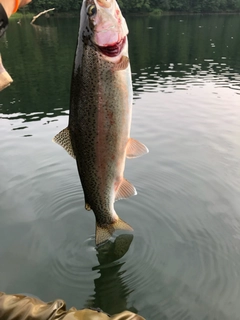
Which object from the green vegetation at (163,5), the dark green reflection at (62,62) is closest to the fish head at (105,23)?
the dark green reflection at (62,62)

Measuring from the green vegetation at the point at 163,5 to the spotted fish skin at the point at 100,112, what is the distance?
68.9 metres

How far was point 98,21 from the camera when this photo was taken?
2.34m

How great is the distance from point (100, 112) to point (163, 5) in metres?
84.0

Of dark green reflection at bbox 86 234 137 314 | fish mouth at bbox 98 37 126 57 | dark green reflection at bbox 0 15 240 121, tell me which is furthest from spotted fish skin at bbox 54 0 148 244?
dark green reflection at bbox 0 15 240 121

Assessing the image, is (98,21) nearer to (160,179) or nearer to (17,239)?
(17,239)

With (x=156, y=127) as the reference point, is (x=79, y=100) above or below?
above

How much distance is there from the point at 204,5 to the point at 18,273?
8917 cm

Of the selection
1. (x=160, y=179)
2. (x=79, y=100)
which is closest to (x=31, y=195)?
(x=160, y=179)

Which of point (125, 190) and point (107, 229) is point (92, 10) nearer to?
point (125, 190)

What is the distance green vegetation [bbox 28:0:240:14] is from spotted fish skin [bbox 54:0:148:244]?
226ft

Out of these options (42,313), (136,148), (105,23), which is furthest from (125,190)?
(105,23)

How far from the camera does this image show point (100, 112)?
2.67 meters

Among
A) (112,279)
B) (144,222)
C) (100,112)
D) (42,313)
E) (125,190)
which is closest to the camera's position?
(42,313)

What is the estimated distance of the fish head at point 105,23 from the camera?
232 cm
